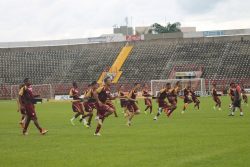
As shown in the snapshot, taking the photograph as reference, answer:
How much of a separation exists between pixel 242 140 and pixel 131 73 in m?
66.4

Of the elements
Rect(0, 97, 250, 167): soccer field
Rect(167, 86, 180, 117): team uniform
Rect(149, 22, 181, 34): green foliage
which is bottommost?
Rect(0, 97, 250, 167): soccer field

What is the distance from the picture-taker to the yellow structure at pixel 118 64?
85.6 meters

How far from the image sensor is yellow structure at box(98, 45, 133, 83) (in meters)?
85.6

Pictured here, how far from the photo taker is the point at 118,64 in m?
88.6

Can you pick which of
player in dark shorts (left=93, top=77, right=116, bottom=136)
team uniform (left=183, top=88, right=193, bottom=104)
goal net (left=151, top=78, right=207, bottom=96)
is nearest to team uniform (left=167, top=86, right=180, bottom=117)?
team uniform (left=183, top=88, right=193, bottom=104)

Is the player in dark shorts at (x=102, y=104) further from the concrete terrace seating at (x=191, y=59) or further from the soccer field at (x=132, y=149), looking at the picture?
the concrete terrace seating at (x=191, y=59)

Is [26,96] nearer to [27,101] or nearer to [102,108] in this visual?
[27,101]

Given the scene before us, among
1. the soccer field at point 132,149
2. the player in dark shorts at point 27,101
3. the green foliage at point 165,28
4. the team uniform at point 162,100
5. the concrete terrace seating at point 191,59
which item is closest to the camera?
the soccer field at point 132,149

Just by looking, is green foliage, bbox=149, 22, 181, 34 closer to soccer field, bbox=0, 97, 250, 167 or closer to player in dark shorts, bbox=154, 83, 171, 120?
player in dark shorts, bbox=154, 83, 171, 120

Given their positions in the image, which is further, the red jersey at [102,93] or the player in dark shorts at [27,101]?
the player in dark shorts at [27,101]

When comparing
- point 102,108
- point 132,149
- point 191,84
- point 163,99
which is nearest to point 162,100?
point 163,99

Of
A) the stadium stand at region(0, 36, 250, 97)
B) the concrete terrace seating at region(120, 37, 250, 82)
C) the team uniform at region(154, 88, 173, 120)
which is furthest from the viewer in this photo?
the stadium stand at region(0, 36, 250, 97)

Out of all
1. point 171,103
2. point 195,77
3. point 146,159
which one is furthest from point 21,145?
point 195,77

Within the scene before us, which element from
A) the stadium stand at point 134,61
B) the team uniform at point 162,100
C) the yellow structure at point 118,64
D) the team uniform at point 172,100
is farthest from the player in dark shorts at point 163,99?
the yellow structure at point 118,64
